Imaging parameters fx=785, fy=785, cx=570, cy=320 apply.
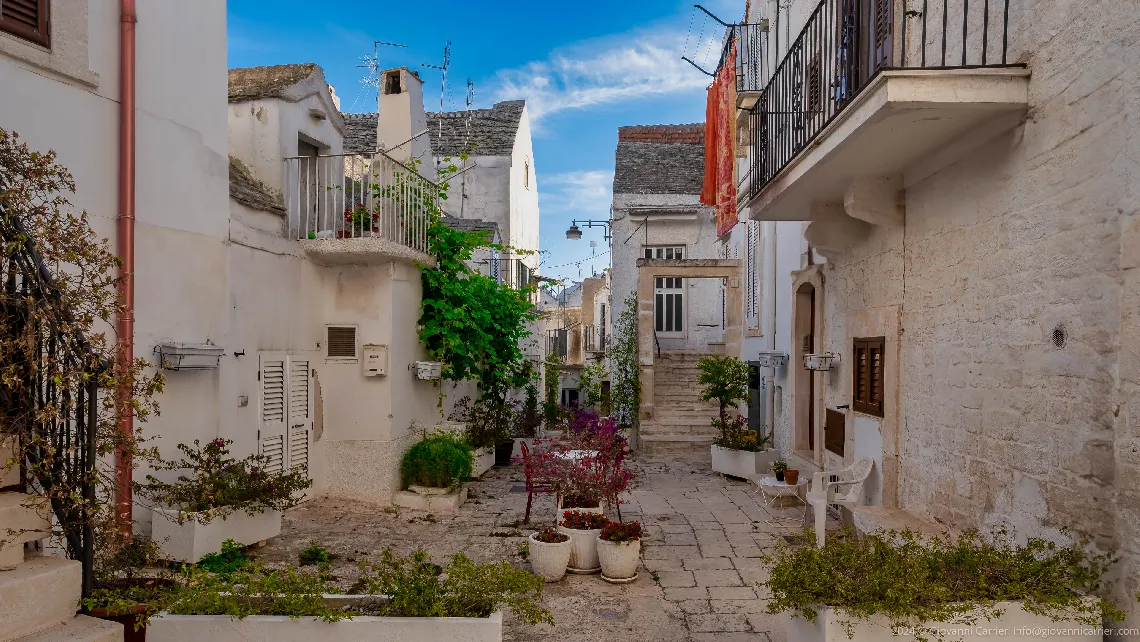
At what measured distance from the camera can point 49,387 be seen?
3541mm

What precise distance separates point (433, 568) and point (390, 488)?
17.4 ft

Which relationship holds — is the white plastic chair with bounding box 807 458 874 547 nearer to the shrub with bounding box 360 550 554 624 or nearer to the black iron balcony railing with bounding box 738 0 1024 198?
the black iron balcony railing with bounding box 738 0 1024 198

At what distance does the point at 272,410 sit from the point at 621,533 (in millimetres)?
4505

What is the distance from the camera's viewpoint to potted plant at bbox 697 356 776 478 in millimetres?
12578

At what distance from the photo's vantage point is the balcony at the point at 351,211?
9469 millimetres

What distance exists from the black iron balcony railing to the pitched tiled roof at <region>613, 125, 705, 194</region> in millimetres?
13013

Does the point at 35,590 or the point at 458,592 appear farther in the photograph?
the point at 458,592

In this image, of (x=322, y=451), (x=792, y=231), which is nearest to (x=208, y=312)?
(x=322, y=451)

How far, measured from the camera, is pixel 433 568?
4.87 metres

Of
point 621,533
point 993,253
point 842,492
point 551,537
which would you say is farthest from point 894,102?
point 842,492

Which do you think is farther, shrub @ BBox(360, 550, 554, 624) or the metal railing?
the metal railing

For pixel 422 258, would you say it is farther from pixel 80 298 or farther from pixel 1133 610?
pixel 1133 610

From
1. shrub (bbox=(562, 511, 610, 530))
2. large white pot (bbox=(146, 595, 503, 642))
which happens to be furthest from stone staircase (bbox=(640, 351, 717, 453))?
large white pot (bbox=(146, 595, 503, 642))

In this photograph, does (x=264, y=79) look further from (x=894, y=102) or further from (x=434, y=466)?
(x=894, y=102)
